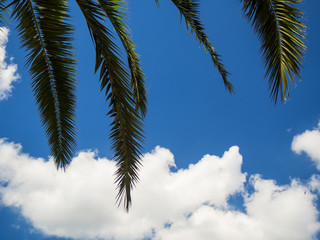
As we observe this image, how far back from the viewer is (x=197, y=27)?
5.33 metres

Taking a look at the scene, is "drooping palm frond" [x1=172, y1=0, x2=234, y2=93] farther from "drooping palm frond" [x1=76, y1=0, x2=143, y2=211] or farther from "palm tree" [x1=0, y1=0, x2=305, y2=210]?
"drooping palm frond" [x1=76, y1=0, x2=143, y2=211]

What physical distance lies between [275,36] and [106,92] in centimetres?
234

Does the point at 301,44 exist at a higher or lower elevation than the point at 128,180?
higher

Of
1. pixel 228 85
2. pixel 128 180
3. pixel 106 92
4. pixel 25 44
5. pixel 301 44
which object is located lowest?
pixel 128 180

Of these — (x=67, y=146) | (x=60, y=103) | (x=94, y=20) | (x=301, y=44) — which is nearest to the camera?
(x=301, y=44)

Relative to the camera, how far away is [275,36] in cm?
301

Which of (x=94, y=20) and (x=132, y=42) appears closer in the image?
(x=94, y=20)

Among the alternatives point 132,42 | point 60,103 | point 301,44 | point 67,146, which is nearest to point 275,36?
point 301,44

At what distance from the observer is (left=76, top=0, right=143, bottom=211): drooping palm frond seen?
12.9 feet

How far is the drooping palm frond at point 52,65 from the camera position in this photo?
3945mm

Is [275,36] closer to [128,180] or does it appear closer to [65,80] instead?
[128,180]

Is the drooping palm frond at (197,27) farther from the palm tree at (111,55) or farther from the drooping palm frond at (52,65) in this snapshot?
the drooping palm frond at (52,65)

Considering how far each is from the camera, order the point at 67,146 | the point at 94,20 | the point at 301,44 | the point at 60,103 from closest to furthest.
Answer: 1. the point at 301,44
2. the point at 94,20
3. the point at 60,103
4. the point at 67,146

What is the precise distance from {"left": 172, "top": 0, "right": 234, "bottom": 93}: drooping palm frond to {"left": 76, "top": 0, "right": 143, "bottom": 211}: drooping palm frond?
1590 millimetres
